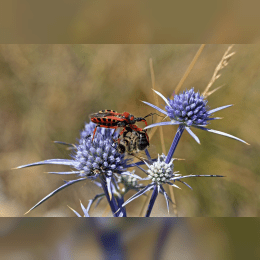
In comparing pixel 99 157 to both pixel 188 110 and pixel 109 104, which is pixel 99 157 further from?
pixel 109 104

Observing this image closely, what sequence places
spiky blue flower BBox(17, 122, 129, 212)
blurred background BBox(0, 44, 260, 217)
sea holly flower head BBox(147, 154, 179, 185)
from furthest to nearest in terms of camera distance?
blurred background BBox(0, 44, 260, 217)
spiky blue flower BBox(17, 122, 129, 212)
sea holly flower head BBox(147, 154, 179, 185)

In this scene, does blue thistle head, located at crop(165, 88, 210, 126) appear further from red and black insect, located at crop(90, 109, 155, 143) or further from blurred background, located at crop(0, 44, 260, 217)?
blurred background, located at crop(0, 44, 260, 217)

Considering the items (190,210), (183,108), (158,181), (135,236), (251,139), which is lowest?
(190,210)

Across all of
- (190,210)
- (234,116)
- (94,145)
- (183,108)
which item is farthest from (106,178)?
(234,116)

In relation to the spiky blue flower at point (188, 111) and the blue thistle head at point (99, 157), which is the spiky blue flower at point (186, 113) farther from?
the blue thistle head at point (99, 157)

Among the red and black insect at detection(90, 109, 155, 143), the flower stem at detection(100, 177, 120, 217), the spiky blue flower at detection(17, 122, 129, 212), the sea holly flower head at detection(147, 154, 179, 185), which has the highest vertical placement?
the red and black insect at detection(90, 109, 155, 143)

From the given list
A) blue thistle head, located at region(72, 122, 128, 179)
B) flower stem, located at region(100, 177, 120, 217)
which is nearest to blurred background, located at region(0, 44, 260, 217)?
blue thistle head, located at region(72, 122, 128, 179)

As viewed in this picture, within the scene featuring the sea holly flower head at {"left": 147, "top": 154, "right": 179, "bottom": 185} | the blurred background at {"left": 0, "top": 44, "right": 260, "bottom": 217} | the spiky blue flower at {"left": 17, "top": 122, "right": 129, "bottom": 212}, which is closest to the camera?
the sea holly flower head at {"left": 147, "top": 154, "right": 179, "bottom": 185}

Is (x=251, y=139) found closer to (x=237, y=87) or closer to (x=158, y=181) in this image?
(x=237, y=87)
